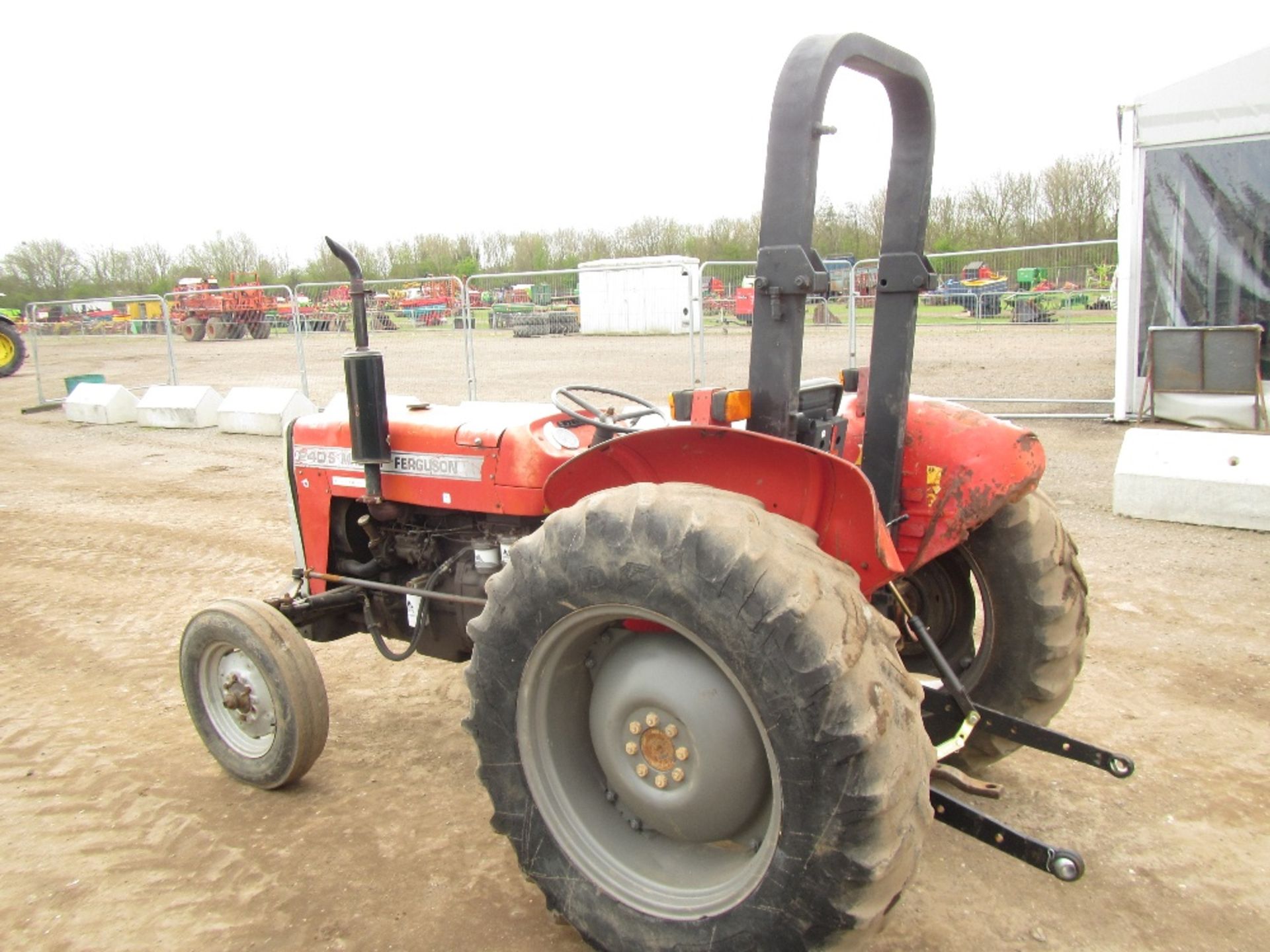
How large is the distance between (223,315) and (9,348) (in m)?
8.63

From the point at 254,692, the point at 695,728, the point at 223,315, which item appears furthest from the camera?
the point at 223,315

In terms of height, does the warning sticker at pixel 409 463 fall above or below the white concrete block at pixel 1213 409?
above

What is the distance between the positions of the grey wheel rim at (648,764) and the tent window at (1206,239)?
9.18 metres

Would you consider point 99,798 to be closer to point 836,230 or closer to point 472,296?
point 472,296

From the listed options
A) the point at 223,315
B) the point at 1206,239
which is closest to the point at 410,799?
the point at 1206,239

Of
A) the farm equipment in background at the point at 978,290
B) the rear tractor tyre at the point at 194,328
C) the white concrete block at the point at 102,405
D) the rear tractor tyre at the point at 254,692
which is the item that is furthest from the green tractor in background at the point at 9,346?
the rear tractor tyre at the point at 254,692

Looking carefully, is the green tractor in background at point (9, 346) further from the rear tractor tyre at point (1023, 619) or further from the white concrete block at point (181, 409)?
the rear tractor tyre at point (1023, 619)

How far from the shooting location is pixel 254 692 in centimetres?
345

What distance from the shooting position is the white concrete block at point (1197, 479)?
6.11 metres

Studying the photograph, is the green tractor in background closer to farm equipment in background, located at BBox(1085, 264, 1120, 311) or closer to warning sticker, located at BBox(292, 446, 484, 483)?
warning sticker, located at BBox(292, 446, 484, 483)

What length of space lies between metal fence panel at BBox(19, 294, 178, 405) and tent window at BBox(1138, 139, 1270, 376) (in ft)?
45.7

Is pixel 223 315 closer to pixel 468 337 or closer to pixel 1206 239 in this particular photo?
pixel 468 337

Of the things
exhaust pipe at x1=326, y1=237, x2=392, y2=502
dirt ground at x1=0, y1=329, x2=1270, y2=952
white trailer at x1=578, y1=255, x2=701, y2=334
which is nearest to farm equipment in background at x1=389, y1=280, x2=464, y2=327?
dirt ground at x1=0, y1=329, x2=1270, y2=952

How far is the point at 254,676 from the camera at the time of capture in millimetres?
3453
